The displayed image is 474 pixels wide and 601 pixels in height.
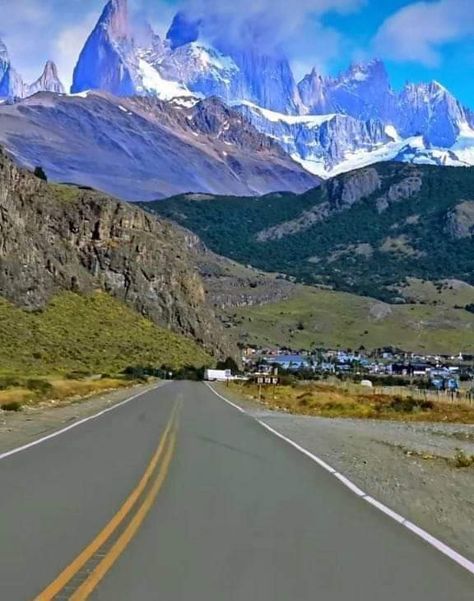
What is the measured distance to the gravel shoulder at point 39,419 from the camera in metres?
26.3

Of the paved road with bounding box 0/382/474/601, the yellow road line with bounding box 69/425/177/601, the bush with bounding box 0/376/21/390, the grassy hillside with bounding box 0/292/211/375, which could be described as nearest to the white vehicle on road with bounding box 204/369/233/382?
the grassy hillside with bounding box 0/292/211/375

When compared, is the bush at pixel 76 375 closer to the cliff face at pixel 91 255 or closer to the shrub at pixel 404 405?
the cliff face at pixel 91 255

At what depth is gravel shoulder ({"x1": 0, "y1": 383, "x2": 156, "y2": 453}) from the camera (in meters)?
26.3

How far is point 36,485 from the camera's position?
618 inches

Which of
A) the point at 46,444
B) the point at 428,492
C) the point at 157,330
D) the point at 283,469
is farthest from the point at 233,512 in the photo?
the point at 157,330

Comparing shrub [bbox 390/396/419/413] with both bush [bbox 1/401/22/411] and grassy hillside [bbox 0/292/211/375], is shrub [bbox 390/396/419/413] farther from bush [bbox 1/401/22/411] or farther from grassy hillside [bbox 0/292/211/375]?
grassy hillside [bbox 0/292/211/375]

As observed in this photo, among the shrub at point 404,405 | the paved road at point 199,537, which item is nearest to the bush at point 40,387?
the shrub at point 404,405

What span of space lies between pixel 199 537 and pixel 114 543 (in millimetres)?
1104

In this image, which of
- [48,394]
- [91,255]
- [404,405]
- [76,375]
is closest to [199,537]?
[48,394]

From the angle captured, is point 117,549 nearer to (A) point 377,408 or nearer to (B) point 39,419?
(B) point 39,419

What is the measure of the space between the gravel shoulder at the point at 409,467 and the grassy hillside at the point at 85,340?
5570 cm

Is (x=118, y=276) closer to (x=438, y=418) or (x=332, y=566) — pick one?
(x=438, y=418)

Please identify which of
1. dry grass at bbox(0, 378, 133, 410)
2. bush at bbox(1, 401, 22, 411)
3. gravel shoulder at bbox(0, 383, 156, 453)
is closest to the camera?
gravel shoulder at bbox(0, 383, 156, 453)

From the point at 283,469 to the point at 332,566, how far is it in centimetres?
998
